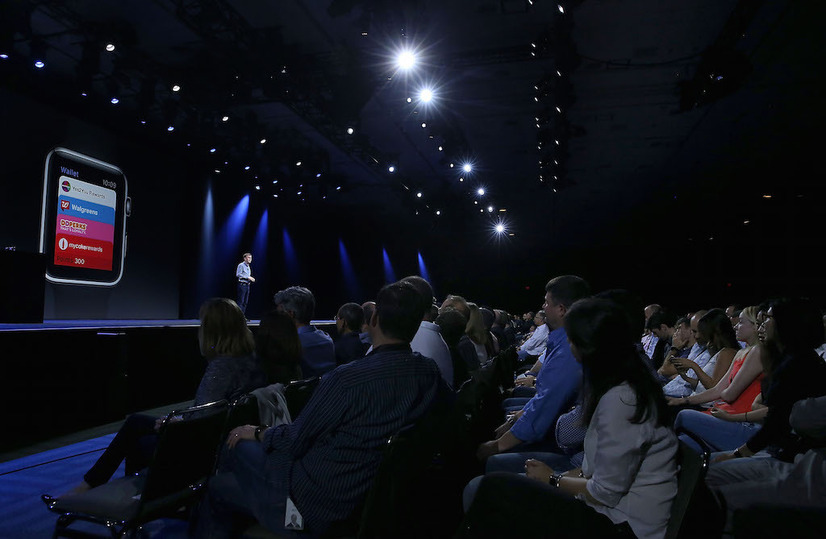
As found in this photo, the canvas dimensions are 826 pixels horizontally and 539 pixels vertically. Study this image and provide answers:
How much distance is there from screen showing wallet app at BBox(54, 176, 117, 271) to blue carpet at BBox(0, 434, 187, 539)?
17.7 feet

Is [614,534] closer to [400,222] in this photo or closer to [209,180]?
[209,180]

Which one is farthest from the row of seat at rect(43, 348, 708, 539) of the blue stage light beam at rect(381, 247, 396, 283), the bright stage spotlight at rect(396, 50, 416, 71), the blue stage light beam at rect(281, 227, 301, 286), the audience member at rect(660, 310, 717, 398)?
the blue stage light beam at rect(381, 247, 396, 283)

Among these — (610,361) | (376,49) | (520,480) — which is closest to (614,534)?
(520,480)

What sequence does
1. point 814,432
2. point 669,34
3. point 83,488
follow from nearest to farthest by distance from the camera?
1. point 814,432
2. point 83,488
3. point 669,34

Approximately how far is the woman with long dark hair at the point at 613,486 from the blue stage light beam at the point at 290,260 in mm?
14027

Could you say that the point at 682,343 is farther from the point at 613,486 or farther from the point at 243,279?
the point at 243,279

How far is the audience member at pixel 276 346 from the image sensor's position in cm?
272

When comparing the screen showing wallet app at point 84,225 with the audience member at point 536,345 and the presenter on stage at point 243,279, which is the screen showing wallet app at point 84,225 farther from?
the audience member at point 536,345

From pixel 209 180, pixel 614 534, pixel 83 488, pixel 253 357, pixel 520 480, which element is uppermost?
pixel 209 180

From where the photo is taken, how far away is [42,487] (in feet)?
10.8

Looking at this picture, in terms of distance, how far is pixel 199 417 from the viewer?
6.79ft

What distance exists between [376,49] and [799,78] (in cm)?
586

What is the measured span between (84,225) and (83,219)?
10cm

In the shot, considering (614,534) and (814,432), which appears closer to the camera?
(614,534)
